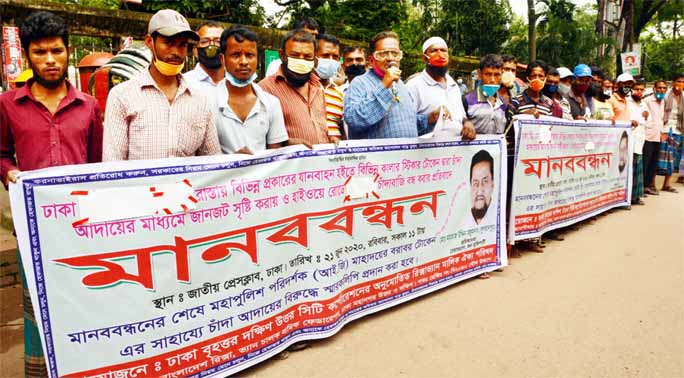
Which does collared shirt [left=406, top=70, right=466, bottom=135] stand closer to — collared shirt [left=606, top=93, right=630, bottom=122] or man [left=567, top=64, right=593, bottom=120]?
man [left=567, top=64, right=593, bottom=120]

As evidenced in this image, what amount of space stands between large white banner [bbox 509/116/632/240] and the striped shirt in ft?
6.20

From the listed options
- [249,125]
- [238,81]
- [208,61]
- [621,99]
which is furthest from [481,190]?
[621,99]

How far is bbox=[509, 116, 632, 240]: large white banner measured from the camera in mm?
4906

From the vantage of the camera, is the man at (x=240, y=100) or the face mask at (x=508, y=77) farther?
the face mask at (x=508, y=77)

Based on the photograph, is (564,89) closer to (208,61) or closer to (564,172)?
(564,172)

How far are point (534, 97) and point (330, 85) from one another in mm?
2601

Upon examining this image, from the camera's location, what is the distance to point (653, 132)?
27.3ft

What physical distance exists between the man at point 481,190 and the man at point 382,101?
2.08ft

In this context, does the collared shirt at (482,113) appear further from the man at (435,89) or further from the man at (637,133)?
the man at (637,133)

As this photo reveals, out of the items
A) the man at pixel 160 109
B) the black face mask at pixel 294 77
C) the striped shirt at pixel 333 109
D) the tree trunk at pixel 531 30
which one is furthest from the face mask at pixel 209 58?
the tree trunk at pixel 531 30

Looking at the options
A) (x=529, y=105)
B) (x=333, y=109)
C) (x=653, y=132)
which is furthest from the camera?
(x=653, y=132)

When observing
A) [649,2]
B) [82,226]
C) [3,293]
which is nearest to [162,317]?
[82,226]

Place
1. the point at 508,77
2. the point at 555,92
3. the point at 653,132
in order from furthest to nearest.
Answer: the point at 653,132 → the point at 555,92 → the point at 508,77

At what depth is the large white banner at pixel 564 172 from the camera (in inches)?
193
